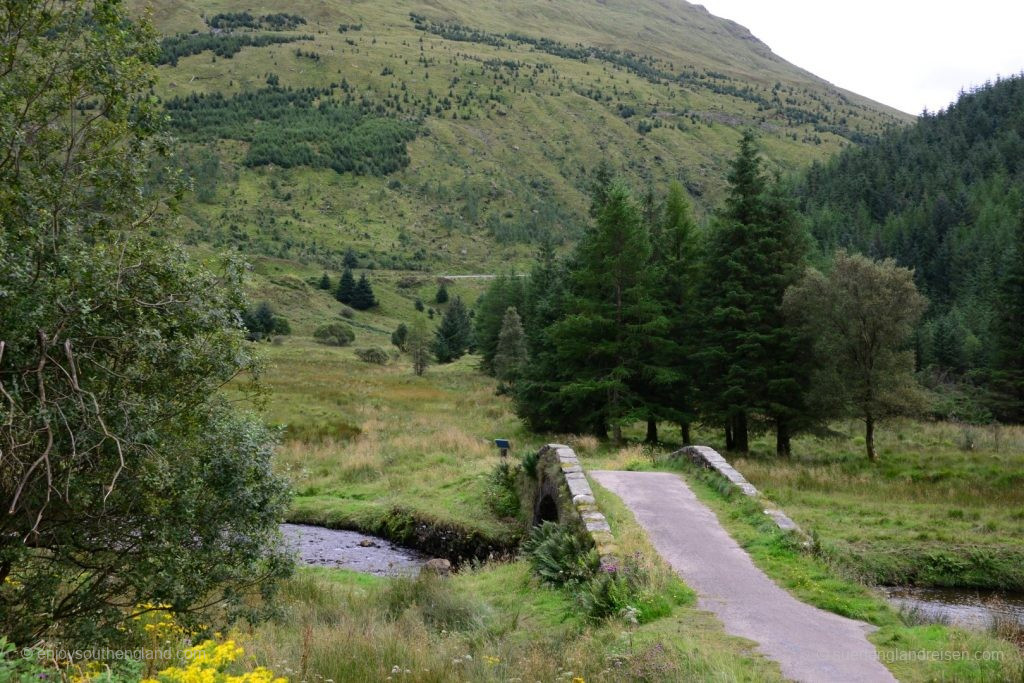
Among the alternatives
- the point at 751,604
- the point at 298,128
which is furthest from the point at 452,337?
the point at 298,128

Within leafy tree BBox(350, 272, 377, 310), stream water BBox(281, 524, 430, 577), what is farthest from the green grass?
leafy tree BBox(350, 272, 377, 310)

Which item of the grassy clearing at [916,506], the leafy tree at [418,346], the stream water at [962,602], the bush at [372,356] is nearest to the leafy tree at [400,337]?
the bush at [372,356]

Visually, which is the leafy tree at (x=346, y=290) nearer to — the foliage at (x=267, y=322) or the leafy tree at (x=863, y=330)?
the foliage at (x=267, y=322)

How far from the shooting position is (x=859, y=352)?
24.4 m

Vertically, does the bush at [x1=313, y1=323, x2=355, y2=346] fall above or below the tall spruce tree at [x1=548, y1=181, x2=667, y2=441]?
below

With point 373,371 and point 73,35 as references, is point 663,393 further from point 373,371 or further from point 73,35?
point 373,371

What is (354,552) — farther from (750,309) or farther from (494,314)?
(494,314)

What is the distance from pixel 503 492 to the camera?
2058cm

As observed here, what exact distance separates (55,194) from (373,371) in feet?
160

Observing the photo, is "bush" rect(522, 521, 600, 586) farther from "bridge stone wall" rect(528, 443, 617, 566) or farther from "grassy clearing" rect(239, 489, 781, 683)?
"grassy clearing" rect(239, 489, 781, 683)

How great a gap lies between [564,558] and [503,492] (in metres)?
8.81

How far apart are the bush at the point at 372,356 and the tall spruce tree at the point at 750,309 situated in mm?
41547

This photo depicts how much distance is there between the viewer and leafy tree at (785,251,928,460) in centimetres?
2375

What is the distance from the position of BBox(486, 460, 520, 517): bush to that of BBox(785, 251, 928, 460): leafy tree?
1218cm
